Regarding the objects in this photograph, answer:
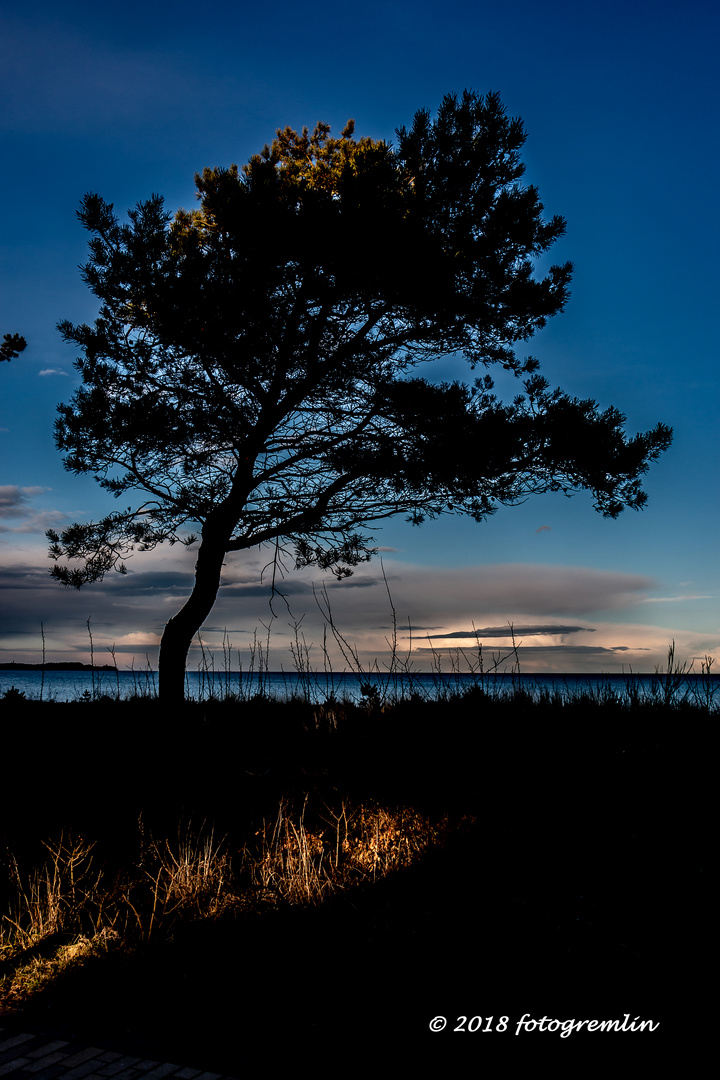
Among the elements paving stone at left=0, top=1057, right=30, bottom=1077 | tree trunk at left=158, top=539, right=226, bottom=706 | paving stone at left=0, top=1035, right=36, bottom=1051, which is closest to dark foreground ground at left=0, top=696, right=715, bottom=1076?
paving stone at left=0, top=1035, right=36, bottom=1051

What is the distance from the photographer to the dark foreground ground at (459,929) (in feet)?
7.66

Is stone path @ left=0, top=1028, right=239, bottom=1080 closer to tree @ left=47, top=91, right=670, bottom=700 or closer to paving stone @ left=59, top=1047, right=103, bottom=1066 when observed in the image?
paving stone @ left=59, top=1047, right=103, bottom=1066

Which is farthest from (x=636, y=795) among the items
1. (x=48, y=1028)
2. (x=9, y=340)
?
(x=9, y=340)

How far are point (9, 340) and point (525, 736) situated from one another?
696 centimetres

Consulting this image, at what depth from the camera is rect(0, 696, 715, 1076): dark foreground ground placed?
2.33 metres

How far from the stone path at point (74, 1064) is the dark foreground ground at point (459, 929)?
0.28ft

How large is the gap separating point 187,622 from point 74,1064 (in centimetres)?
587

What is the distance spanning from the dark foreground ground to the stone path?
86mm

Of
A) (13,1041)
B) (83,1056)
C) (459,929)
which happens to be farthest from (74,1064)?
(459,929)

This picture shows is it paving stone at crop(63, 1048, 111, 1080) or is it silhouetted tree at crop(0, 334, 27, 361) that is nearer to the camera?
paving stone at crop(63, 1048, 111, 1080)

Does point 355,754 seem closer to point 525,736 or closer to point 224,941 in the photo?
point 525,736

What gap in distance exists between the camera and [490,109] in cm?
706

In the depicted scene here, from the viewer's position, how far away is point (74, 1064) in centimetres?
224

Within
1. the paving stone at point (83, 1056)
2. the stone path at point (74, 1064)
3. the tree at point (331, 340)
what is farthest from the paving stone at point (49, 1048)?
the tree at point (331, 340)
